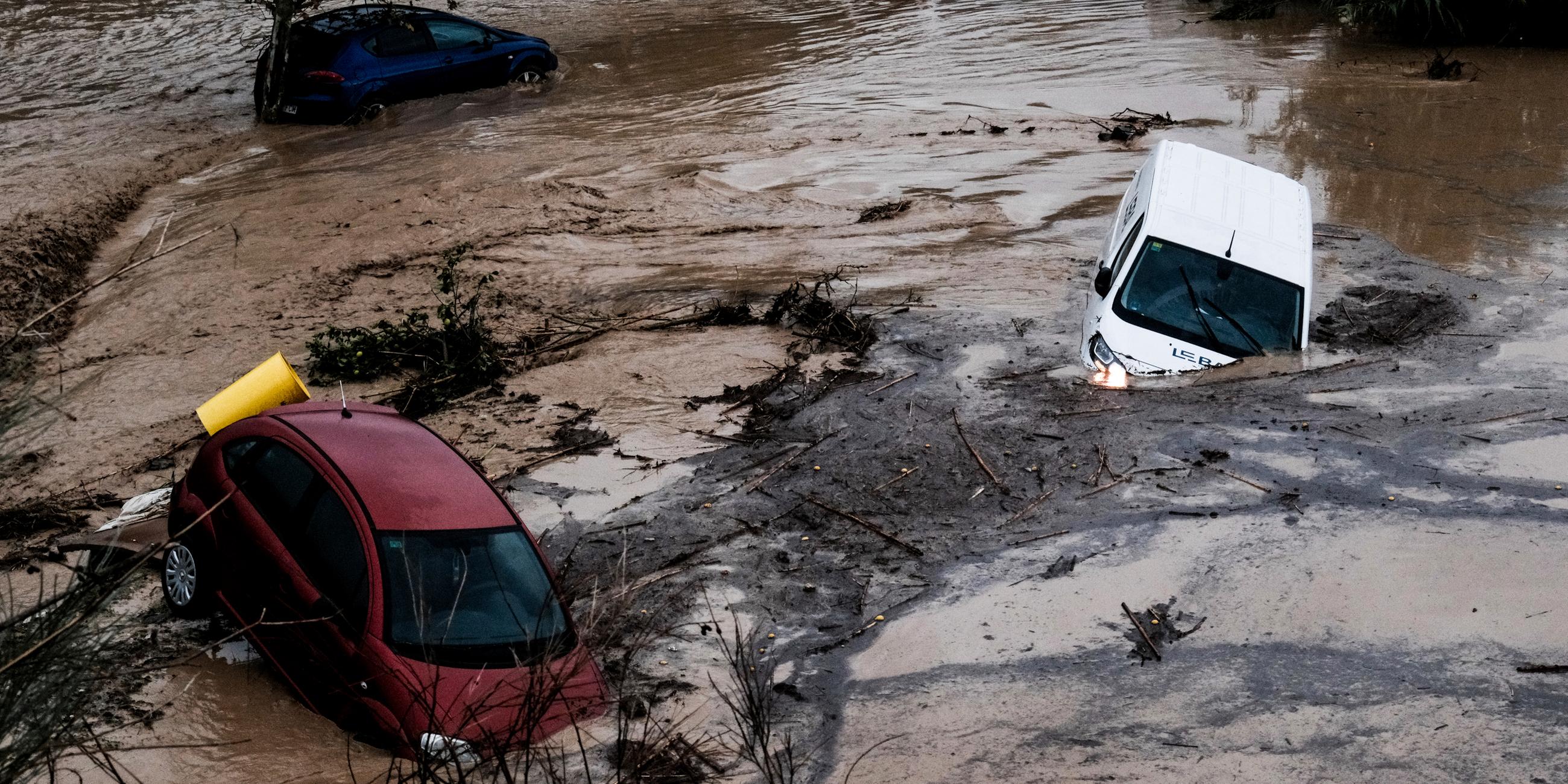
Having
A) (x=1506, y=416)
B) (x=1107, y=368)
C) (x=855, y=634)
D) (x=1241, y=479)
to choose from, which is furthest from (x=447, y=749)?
(x=1506, y=416)

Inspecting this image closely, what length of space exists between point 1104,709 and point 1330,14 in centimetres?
2276

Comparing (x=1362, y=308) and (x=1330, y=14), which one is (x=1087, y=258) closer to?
(x=1362, y=308)

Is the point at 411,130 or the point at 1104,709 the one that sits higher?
the point at 411,130

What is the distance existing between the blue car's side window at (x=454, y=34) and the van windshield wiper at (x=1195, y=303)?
39.8 feet

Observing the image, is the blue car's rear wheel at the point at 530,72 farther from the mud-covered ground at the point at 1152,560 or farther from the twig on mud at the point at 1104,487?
the twig on mud at the point at 1104,487

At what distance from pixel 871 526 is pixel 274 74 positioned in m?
13.1

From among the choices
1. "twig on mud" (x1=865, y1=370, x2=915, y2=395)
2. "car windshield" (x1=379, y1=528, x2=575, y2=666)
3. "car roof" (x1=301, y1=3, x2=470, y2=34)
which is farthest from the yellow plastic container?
"car roof" (x1=301, y1=3, x2=470, y2=34)

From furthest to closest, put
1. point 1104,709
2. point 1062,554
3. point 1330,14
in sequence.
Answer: point 1330,14, point 1062,554, point 1104,709

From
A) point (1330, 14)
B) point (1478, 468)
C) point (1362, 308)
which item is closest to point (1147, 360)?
point (1478, 468)

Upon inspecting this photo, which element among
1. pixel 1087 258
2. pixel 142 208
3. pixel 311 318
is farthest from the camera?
pixel 142 208

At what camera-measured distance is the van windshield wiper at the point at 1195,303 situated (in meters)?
9.76

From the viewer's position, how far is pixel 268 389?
7941 millimetres

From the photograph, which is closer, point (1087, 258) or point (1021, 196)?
point (1087, 258)

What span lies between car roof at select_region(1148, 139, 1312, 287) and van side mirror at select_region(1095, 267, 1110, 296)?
47 centimetres
